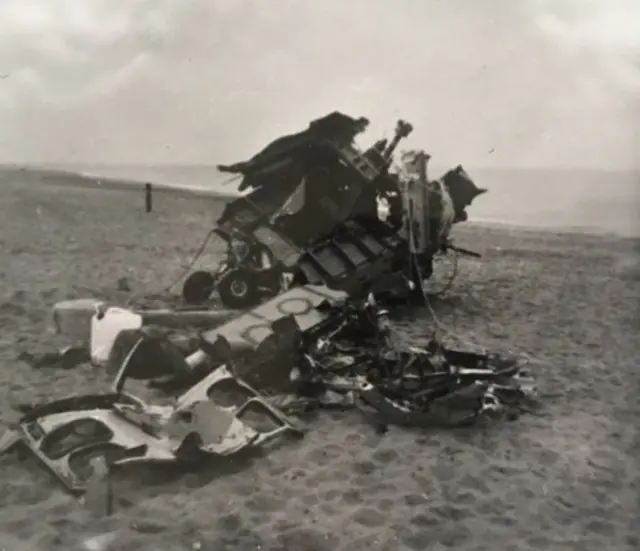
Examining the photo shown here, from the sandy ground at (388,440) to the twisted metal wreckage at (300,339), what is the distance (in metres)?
0.07

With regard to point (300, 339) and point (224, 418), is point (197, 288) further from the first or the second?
point (224, 418)

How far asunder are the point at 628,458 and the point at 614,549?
25 cm

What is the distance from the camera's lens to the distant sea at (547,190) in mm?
1969

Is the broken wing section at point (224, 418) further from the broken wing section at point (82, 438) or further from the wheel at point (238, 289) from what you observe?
the wheel at point (238, 289)

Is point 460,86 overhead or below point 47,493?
overhead

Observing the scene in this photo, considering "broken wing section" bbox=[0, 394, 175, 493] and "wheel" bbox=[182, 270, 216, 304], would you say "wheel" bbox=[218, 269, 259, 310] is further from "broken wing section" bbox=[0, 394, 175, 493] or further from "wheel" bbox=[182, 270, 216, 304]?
"broken wing section" bbox=[0, 394, 175, 493]

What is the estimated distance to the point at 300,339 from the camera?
2.25 m

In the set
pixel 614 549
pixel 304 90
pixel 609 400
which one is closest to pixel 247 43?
pixel 304 90

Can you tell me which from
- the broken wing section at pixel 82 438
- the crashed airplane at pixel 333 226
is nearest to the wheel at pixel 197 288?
the crashed airplane at pixel 333 226

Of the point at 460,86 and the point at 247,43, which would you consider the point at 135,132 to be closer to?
the point at 247,43

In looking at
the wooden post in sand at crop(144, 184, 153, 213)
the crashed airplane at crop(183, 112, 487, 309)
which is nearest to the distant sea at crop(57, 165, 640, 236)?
the wooden post in sand at crop(144, 184, 153, 213)

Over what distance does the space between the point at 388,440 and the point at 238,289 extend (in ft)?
2.87

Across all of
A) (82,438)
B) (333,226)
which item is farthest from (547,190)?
(82,438)

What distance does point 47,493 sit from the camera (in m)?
1.66
